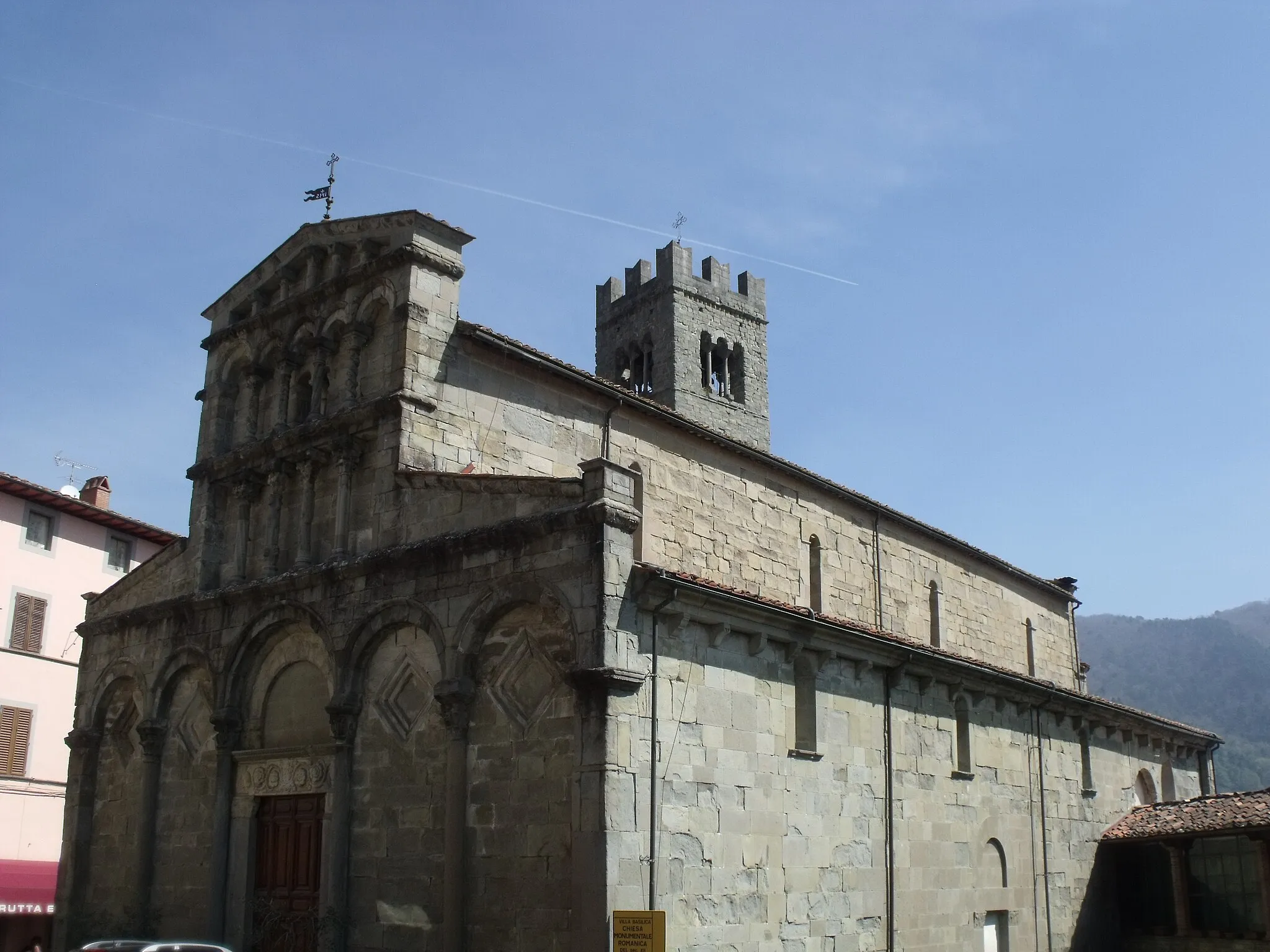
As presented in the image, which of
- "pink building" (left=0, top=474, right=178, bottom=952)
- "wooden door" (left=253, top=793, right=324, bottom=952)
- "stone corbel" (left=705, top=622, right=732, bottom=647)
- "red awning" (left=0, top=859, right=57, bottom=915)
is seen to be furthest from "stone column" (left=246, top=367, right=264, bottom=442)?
"red awning" (left=0, top=859, right=57, bottom=915)

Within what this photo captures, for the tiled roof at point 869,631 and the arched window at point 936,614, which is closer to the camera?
the tiled roof at point 869,631

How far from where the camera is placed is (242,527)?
21.9 metres

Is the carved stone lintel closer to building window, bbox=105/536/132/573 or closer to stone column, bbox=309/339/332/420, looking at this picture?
Answer: stone column, bbox=309/339/332/420

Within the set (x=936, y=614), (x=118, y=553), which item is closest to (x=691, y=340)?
(x=936, y=614)

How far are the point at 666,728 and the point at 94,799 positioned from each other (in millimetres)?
13087

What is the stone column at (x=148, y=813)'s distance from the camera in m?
21.1

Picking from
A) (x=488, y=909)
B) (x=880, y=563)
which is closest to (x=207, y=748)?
(x=488, y=909)

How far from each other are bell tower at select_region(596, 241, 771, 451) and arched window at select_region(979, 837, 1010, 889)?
21828mm

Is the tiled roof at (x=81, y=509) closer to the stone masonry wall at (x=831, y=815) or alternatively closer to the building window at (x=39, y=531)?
the building window at (x=39, y=531)

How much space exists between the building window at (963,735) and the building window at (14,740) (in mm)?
23202

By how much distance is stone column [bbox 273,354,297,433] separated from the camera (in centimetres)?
2186

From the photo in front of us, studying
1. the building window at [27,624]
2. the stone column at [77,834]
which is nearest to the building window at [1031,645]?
the stone column at [77,834]

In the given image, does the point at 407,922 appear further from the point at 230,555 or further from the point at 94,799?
the point at 94,799

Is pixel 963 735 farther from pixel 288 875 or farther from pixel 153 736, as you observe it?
pixel 153 736
